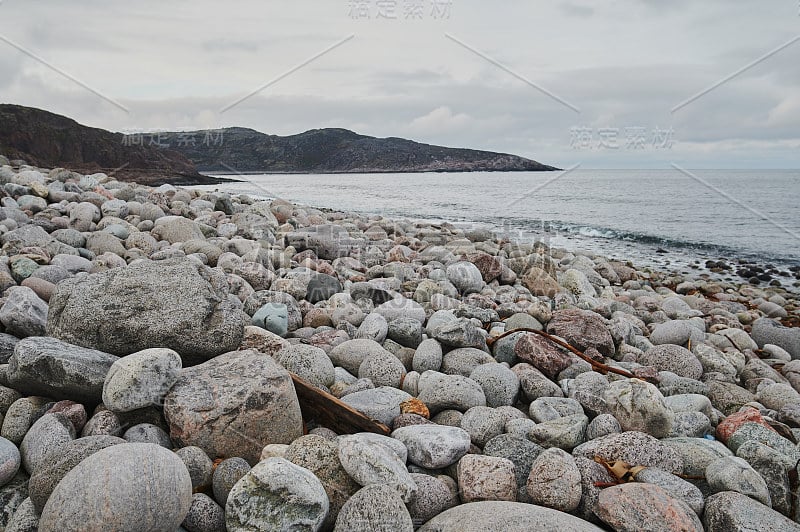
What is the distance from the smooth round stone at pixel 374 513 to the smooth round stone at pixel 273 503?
0.33 feet

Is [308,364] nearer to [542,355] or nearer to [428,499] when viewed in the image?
[428,499]

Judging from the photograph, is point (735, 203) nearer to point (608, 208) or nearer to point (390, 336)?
point (608, 208)

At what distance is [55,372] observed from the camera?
2.56m

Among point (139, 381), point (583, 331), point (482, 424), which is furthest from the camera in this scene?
point (583, 331)

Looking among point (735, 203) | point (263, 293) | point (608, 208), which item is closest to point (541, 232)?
point (608, 208)

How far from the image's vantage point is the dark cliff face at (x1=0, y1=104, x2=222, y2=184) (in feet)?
79.4

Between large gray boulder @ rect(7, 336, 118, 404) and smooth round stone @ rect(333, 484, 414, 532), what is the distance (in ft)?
4.56

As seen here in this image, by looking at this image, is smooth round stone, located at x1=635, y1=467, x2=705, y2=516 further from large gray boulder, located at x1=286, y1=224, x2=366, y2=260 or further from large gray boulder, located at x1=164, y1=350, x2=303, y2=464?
large gray boulder, located at x1=286, y1=224, x2=366, y2=260

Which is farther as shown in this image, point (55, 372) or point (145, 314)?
point (145, 314)

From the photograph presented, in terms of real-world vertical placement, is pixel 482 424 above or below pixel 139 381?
below

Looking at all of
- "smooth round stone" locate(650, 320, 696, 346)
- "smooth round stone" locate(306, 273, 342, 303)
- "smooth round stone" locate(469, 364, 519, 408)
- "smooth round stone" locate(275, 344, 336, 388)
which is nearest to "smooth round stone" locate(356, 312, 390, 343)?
"smooth round stone" locate(275, 344, 336, 388)

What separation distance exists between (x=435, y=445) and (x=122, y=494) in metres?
1.28

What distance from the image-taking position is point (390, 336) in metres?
4.19

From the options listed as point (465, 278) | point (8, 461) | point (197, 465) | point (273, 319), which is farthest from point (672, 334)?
point (8, 461)
